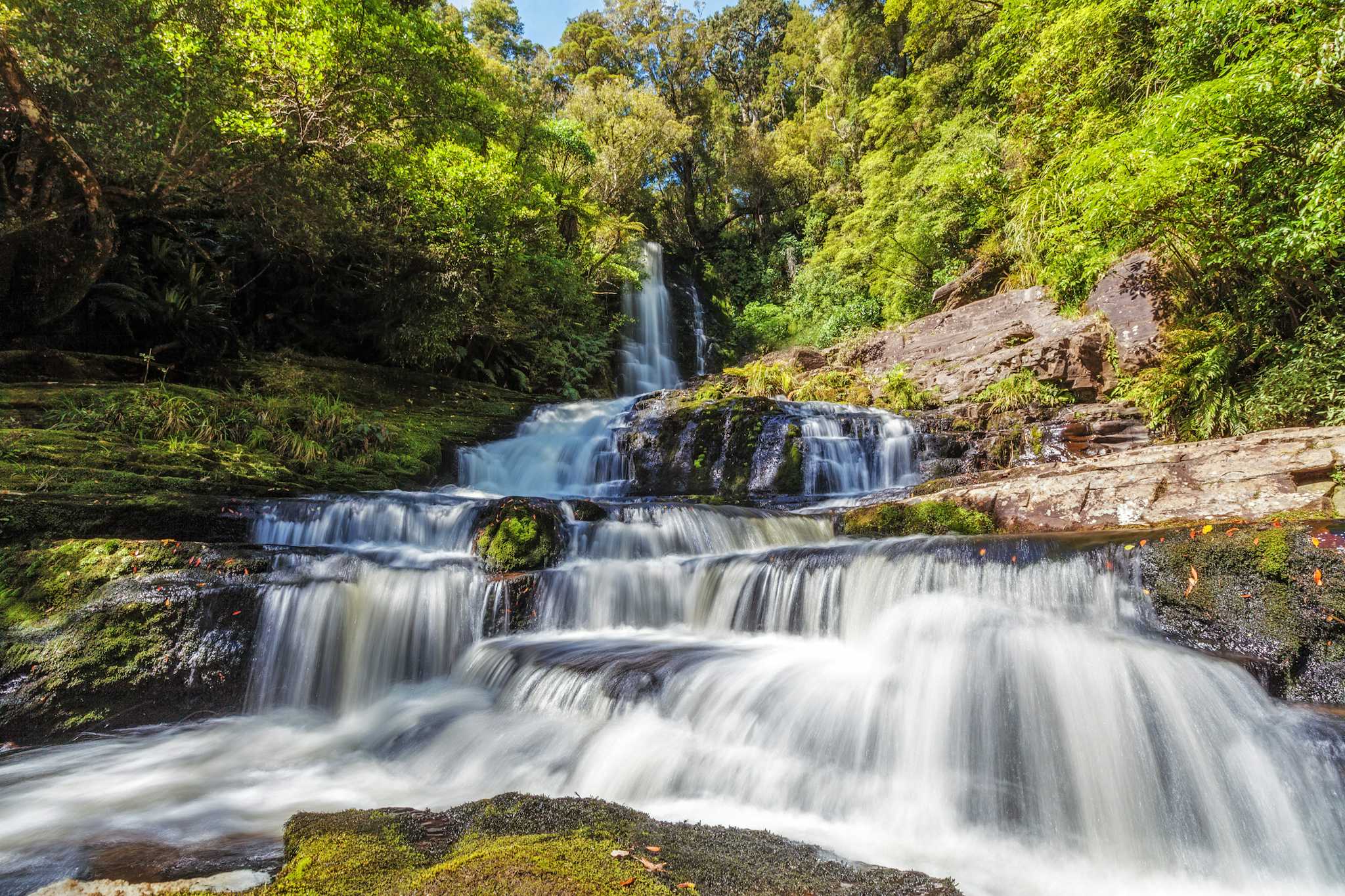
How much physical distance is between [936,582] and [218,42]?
1058 centimetres

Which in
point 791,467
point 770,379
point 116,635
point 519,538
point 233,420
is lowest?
point 116,635

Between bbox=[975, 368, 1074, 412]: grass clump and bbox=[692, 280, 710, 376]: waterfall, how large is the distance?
12465mm

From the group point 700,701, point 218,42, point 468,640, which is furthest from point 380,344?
point 700,701

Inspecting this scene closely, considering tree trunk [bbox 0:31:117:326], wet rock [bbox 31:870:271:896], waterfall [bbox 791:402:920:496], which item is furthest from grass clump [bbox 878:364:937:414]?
tree trunk [bbox 0:31:117:326]

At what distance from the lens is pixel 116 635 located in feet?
12.5

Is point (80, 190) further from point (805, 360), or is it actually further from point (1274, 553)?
point (805, 360)

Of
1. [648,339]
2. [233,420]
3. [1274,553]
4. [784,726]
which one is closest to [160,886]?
[784,726]

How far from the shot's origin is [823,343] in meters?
18.0

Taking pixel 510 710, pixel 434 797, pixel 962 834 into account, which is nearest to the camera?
pixel 962 834

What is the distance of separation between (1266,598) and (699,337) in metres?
20.9

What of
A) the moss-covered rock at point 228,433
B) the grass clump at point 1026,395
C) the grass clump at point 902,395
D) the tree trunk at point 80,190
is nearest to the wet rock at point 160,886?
the moss-covered rock at point 228,433

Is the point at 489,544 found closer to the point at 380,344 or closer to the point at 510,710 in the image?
the point at 510,710

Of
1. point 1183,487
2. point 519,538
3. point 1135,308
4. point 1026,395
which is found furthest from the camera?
point 1026,395

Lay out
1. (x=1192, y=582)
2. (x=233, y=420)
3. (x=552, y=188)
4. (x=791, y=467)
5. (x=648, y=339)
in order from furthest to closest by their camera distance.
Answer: (x=648, y=339), (x=552, y=188), (x=791, y=467), (x=233, y=420), (x=1192, y=582)
